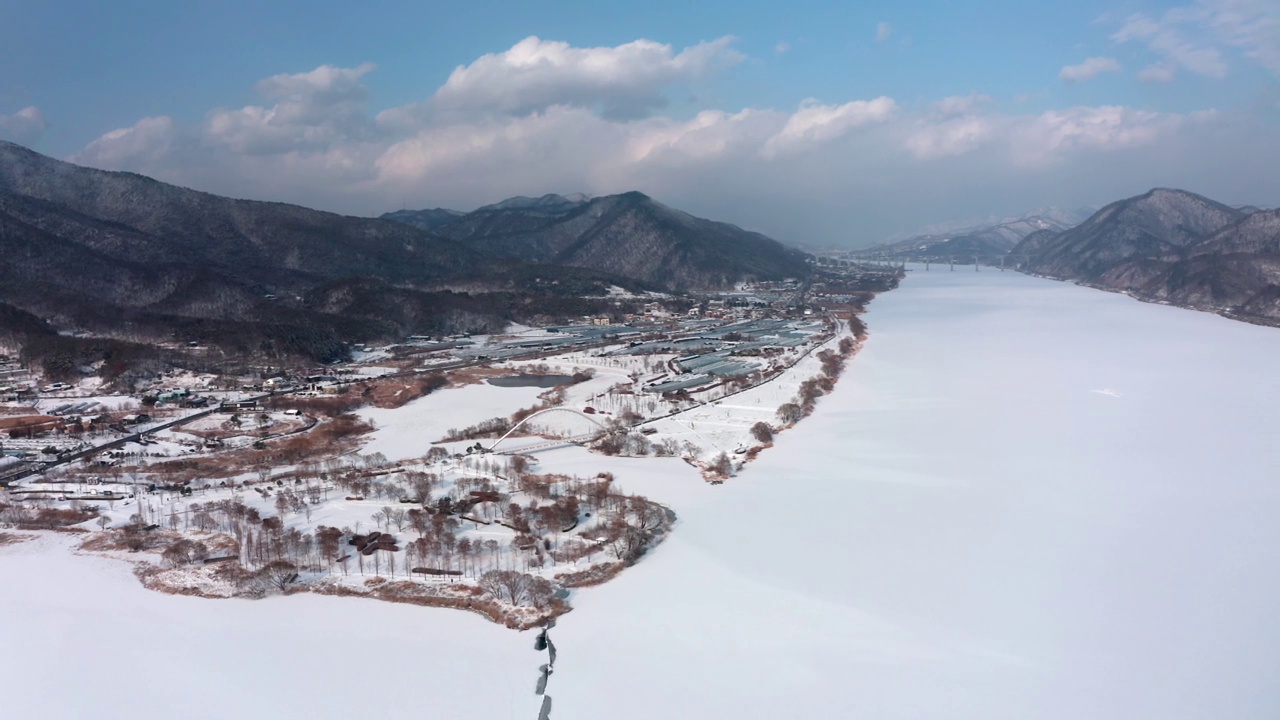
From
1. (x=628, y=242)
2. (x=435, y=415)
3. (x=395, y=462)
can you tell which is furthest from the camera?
(x=628, y=242)

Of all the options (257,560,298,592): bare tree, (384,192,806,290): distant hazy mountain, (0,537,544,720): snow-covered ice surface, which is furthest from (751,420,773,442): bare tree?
(384,192,806,290): distant hazy mountain

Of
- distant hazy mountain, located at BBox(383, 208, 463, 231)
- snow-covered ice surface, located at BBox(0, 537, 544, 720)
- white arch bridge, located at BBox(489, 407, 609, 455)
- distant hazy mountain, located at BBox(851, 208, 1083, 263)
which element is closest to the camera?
snow-covered ice surface, located at BBox(0, 537, 544, 720)

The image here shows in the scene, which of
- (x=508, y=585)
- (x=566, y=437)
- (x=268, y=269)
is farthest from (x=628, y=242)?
(x=508, y=585)

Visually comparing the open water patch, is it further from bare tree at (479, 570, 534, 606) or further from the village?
bare tree at (479, 570, 534, 606)

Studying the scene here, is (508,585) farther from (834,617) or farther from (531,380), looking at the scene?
(531,380)

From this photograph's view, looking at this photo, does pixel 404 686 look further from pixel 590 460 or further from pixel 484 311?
pixel 484 311

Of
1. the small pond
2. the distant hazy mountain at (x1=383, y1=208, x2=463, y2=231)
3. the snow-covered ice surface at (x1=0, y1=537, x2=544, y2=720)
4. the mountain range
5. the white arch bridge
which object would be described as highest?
the distant hazy mountain at (x1=383, y1=208, x2=463, y2=231)
